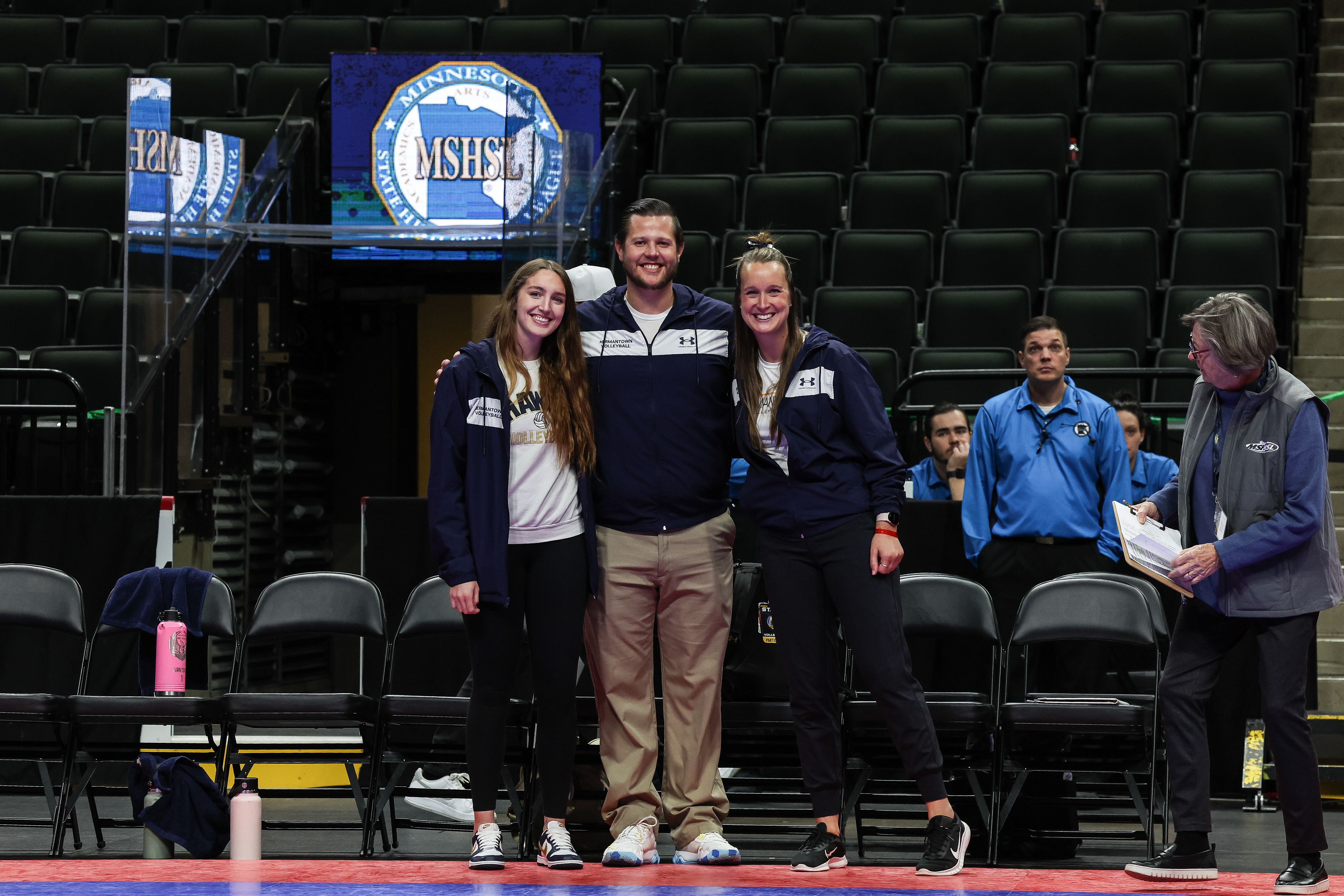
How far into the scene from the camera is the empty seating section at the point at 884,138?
7.83m

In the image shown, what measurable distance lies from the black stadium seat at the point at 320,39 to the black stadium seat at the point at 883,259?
12.7 feet

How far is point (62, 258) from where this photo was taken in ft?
27.7

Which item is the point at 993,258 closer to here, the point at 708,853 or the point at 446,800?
the point at 446,800

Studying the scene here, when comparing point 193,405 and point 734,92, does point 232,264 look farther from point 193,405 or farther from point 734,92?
point 734,92

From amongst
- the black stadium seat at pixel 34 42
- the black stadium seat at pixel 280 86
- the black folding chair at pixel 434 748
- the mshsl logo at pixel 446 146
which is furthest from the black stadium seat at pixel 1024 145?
the black stadium seat at pixel 34 42

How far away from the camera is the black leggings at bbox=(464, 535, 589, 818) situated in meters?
4.01

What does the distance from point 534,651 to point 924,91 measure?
632cm

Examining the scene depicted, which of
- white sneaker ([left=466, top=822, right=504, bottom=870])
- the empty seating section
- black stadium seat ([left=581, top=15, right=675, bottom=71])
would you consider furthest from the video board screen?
white sneaker ([left=466, top=822, right=504, bottom=870])

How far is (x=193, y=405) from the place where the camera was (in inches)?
275

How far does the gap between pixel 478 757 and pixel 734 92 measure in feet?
21.1

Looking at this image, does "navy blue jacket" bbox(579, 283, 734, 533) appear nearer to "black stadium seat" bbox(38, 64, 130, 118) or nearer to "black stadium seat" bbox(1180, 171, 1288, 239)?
"black stadium seat" bbox(1180, 171, 1288, 239)

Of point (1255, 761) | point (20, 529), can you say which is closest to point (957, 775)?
point (1255, 761)

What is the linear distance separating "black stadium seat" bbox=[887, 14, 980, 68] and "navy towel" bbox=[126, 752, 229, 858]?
6.89 metres

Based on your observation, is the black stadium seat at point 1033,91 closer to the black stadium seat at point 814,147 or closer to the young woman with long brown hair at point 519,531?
the black stadium seat at point 814,147
